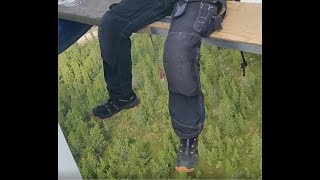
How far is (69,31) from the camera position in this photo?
1.70 meters

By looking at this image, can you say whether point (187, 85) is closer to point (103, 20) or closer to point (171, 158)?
point (171, 158)

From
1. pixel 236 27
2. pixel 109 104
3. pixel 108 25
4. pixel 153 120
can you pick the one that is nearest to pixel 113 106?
pixel 109 104

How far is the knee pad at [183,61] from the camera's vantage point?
4.47 feet

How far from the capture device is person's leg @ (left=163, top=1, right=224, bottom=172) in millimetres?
1368

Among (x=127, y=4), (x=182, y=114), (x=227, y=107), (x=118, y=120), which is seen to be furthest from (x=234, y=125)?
(x=127, y=4)

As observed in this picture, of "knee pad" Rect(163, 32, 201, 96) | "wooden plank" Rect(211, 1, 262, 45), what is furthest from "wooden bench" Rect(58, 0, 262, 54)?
"knee pad" Rect(163, 32, 201, 96)

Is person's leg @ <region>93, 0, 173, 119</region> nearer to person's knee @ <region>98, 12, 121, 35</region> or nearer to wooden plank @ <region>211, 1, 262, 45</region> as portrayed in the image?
person's knee @ <region>98, 12, 121, 35</region>

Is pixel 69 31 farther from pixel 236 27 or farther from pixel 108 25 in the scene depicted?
pixel 236 27

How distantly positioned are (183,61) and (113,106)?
15.6 inches

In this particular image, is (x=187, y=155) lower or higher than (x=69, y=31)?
lower

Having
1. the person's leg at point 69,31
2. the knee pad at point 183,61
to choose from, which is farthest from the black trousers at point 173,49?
the person's leg at point 69,31

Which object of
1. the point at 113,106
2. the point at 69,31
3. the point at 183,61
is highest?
the point at 183,61

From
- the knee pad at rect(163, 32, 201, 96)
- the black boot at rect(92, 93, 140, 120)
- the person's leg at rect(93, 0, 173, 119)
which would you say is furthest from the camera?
the black boot at rect(92, 93, 140, 120)

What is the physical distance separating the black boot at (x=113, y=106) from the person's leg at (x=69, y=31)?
24cm
